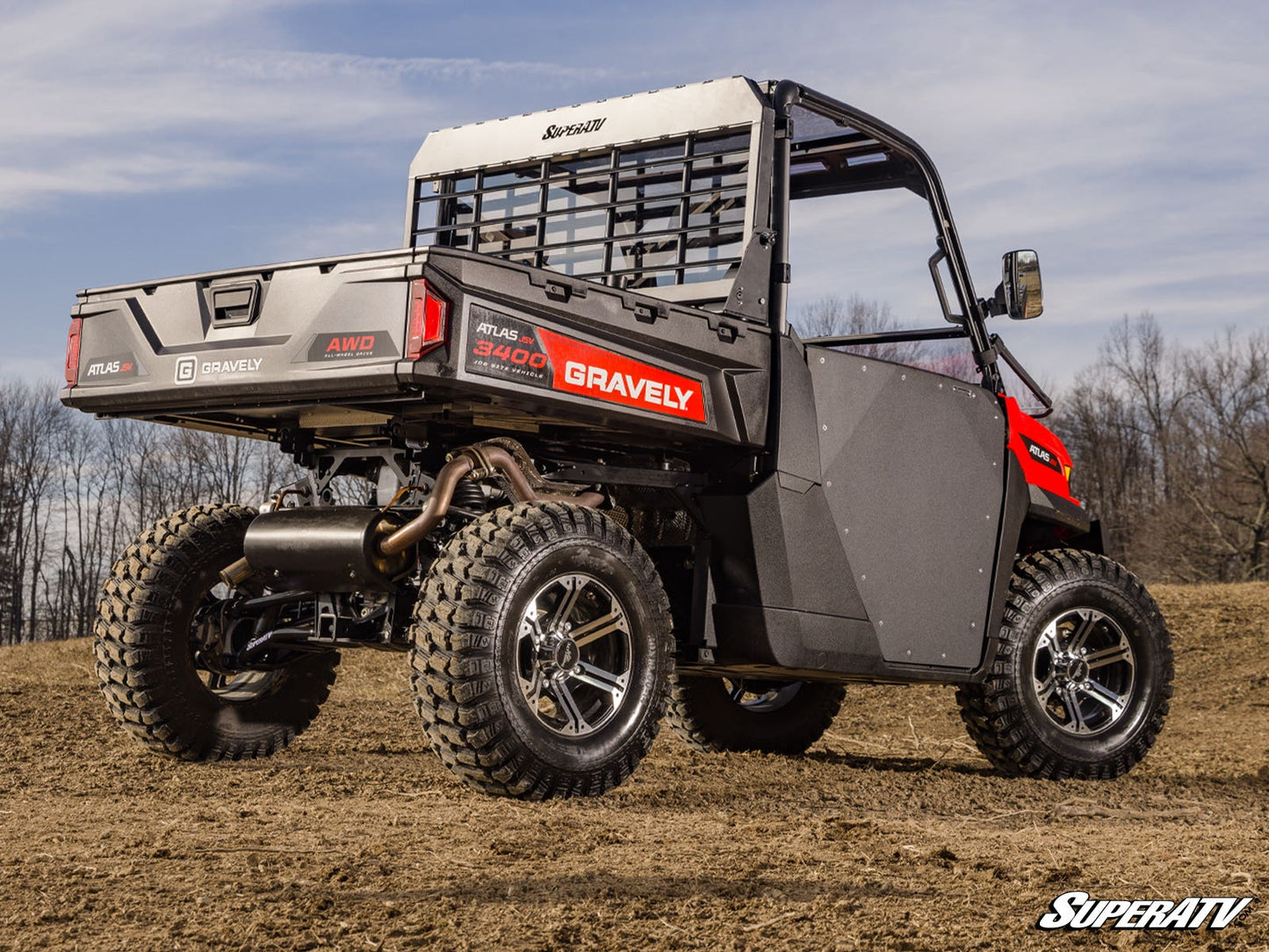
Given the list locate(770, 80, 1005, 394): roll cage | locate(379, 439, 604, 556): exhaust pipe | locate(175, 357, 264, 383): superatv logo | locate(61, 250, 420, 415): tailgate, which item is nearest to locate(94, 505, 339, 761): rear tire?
locate(61, 250, 420, 415): tailgate

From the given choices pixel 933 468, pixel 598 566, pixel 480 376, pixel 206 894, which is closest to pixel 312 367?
pixel 480 376

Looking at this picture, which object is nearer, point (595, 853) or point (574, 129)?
point (595, 853)

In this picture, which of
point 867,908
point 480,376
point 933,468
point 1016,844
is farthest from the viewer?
point 933,468

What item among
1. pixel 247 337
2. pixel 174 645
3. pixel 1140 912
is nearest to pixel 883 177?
pixel 247 337

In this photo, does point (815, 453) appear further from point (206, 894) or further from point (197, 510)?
point (206, 894)

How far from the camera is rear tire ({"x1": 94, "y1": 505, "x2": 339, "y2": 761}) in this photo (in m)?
5.95

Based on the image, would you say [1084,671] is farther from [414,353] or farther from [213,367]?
[213,367]

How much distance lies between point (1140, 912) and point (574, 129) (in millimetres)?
4481

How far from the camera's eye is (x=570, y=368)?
202 inches

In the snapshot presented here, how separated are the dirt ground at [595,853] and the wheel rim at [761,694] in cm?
50

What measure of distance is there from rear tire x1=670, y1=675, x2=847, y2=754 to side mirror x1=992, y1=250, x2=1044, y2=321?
7.79 feet

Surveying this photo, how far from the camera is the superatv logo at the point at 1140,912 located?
3.41 metres

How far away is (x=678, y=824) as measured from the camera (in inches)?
184

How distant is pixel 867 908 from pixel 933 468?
139 inches
